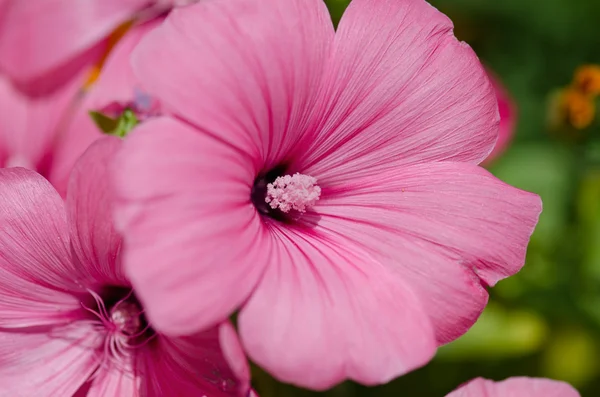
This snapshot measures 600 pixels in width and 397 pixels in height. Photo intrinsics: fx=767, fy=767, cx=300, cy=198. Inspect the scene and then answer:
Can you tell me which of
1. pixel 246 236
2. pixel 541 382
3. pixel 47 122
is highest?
pixel 246 236

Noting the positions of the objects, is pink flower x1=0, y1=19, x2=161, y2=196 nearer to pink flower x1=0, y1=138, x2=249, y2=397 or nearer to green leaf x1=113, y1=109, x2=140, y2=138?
green leaf x1=113, y1=109, x2=140, y2=138

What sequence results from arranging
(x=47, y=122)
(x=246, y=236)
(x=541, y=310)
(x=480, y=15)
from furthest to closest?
1. (x=480, y=15)
2. (x=541, y=310)
3. (x=47, y=122)
4. (x=246, y=236)

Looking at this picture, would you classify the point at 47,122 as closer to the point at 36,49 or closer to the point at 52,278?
the point at 36,49

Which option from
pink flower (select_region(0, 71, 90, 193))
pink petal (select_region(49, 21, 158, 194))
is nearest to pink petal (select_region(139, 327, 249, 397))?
pink petal (select_region(49, 21, 158, 194))

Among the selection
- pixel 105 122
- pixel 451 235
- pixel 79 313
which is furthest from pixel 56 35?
pixel 451 235

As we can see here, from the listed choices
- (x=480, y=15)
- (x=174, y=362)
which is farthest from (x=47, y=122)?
(x=480, y=15)

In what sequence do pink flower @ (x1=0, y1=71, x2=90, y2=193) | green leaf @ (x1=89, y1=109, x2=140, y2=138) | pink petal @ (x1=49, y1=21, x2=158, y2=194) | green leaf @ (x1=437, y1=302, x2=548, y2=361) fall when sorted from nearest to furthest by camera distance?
green leaf @ (x1=89, y1=109, x2=140, y2=138) < pink petal @ (x1=49, y1=21, x2=158, y2=194) < pink flower @ (x1=0, y1=71, x2=90, y2=193) < green leaf @ (x1=437, y1=302, x2=548, y2=361)
